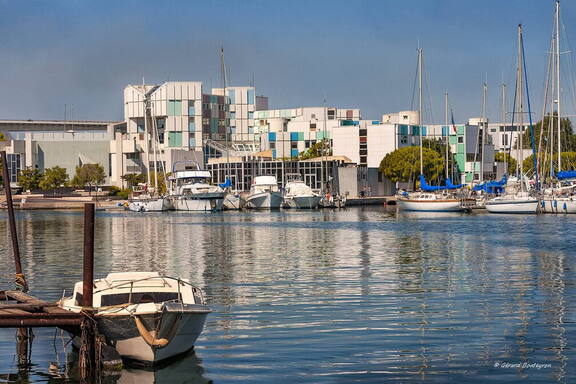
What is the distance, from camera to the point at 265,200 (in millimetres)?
148625

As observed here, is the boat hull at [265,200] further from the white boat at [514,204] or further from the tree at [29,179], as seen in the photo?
the tree at [29,179]

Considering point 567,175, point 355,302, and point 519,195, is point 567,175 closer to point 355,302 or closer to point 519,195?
point 519,195

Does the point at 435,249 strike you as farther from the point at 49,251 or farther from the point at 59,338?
the point at 59,338

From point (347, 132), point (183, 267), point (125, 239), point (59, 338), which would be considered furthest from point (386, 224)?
point (347, 132)

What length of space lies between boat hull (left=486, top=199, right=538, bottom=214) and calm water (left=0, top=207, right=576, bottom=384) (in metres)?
31.0

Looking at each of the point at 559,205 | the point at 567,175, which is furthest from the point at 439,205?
the point at 567,175

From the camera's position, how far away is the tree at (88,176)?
190125 mm

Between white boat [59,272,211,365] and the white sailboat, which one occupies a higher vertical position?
the white sailboat

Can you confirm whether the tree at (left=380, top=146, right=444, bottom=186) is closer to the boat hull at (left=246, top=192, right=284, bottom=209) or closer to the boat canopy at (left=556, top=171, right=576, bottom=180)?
the boat hull at (left=246, top=192, right=284, bottom=209)

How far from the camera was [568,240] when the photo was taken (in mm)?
70625

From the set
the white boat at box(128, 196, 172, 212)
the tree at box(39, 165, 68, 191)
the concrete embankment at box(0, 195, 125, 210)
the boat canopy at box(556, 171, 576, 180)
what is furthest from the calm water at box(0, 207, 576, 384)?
the tree at box(39, 165, 68, 191)

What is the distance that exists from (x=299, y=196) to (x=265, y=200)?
503 centimetres

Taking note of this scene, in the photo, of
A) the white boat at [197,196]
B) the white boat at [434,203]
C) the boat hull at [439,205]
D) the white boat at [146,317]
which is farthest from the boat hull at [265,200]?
the white boat at [146,317]

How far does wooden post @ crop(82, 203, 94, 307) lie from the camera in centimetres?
2598
